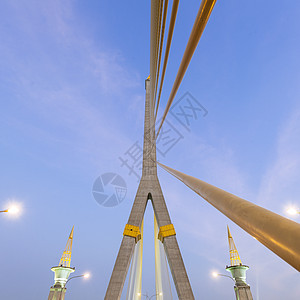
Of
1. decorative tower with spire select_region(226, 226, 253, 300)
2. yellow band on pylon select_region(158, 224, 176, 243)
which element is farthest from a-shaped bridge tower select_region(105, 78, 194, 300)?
decorative tower with spire select_region(226, 226, 253, 300)

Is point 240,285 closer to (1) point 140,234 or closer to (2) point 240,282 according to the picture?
(2) point 240,282

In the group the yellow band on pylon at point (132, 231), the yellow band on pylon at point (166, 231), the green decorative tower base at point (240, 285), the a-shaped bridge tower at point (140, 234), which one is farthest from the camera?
the green decorative tower base at point (240, 285)

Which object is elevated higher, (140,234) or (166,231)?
(166,231)

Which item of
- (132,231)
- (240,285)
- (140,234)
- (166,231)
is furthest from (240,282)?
(132,231)

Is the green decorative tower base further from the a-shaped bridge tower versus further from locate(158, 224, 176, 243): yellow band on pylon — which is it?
locate(158, 224, 176, 243): yellow band on pylon

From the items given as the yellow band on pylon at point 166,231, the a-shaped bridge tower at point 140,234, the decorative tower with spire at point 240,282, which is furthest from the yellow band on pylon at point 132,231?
the decorative tower with spire at point 240,282

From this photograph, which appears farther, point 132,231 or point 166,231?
point 166,231

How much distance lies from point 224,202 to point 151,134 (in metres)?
13.4

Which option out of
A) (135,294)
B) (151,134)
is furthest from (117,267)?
(151,134)

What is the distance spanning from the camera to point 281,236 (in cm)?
75

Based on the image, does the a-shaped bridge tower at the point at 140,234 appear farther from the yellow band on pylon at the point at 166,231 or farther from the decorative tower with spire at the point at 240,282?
the decorative tower with spire at the point at 240,282

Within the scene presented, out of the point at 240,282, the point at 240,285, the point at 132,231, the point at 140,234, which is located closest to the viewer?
the point at 132,231

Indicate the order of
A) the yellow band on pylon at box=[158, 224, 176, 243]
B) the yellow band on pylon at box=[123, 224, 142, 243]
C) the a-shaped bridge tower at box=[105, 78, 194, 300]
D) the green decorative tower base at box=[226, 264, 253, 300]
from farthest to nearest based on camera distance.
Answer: the green decorative tower base at box=[226, 264, 253, 300]
the yellow band on pylon at box=[158, 224, 176, 243]
the yellow band on pylon at box=[123, 224, 142, 243]
the a-shaped bridge tower at box=[105, 78, 194, 300]

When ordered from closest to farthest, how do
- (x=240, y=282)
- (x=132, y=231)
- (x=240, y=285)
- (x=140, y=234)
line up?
1. (x=132, y=231)
2. (x=140, y=234)
3. (x=240, y=285)
4. (x=240, y=282)
